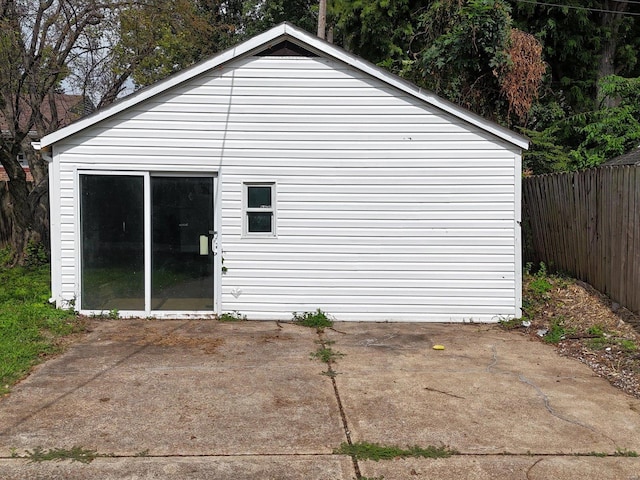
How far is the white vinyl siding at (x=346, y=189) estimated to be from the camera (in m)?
8.02

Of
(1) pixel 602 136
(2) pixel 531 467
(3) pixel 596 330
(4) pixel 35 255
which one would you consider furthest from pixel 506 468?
(4) pixel 35 255

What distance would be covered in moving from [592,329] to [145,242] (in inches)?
239

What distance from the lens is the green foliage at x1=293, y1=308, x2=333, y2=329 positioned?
7887 mm

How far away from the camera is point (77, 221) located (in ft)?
26.0

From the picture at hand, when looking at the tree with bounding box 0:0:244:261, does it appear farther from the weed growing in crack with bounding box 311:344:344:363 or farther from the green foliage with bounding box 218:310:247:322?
the weed growing in crack with bounding box 311:344:344:363

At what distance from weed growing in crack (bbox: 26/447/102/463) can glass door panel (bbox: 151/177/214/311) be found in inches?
168

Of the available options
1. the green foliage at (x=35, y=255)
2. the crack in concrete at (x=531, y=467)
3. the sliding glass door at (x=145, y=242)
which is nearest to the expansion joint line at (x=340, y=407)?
the crack in concrete at (x=531, y=467)

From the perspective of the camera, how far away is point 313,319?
7977mm

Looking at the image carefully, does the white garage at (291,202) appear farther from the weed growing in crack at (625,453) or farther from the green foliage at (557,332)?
the weed growing in crack at (625,453)

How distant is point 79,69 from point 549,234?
12.6 meters

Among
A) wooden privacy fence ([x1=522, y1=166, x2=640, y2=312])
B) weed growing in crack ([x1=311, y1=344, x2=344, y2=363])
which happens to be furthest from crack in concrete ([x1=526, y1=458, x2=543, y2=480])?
wooden privacy fence ([x1=522, y1=166, x2=640, y2=312])

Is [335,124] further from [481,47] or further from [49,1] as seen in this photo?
[49,1]

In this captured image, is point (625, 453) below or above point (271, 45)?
below

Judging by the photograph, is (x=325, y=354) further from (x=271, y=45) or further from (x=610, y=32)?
(x=610, y=32)
